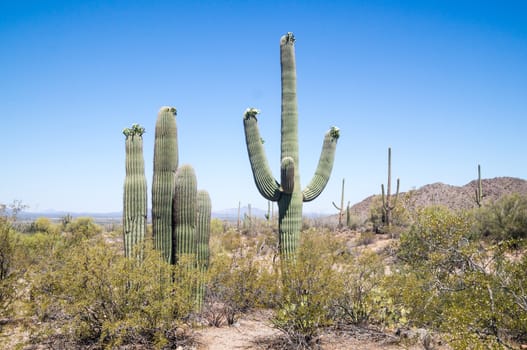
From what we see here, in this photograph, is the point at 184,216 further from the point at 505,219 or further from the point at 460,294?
the point at 505,219

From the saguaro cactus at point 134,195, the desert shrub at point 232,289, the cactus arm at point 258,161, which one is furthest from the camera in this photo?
the cactus arm at point 258,161

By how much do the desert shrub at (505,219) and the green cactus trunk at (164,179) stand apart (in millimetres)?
12008

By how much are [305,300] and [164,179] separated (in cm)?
412

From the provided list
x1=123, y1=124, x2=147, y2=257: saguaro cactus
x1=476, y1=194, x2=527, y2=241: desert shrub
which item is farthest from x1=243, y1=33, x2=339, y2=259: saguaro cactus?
x1=476, y1=194, x2=527, y2=241: desert shrub

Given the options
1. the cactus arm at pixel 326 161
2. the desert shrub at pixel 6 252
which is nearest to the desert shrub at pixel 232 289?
the cactus arm at pixel 326 161

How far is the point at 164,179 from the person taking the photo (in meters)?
9.55

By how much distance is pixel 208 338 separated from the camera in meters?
7.95

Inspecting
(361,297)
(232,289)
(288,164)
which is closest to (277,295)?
(232,289)

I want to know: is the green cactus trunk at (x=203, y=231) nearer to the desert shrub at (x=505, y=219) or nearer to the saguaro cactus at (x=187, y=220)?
the saguaro cactus at (x=187, y=220)

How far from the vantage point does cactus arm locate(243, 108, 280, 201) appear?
36.3 ft

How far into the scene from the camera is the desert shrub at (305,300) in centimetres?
706

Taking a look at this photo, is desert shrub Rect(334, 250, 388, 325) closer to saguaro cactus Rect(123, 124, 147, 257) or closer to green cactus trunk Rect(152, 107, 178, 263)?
green cactus trunk Rect(152, 107, 178, 263)

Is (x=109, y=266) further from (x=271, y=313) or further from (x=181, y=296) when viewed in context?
(x=271, y=313)

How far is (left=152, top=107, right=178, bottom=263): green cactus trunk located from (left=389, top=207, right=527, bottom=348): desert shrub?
4.56 m
